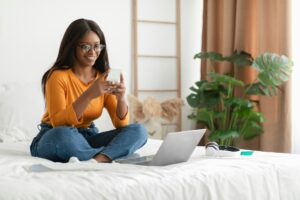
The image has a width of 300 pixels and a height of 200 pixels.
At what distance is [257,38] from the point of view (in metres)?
4.16

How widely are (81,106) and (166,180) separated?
0.64 m

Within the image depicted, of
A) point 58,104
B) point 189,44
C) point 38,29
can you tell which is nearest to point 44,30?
point 38,29

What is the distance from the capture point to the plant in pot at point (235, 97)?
373 centimetres

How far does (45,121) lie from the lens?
236 centimetres

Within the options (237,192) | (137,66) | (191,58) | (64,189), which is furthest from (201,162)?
(191,58)

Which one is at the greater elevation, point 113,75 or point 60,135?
point 113,75

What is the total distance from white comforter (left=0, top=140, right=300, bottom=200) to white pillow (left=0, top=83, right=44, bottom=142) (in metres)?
0.90

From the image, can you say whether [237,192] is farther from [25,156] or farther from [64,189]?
[25,156]

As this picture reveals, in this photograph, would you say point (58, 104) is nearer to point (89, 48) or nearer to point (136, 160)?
point (89, 48)

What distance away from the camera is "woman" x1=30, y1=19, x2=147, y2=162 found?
2098mm

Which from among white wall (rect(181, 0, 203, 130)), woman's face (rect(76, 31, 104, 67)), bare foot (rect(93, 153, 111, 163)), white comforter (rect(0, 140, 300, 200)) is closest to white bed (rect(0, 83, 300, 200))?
A: white comforter (rect(0, 140, 300, 200))

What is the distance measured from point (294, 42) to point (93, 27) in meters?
2.09

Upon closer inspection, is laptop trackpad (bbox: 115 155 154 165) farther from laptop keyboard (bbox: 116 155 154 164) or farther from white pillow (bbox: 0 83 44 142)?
white pillow (bbox: 0 83 44 142)

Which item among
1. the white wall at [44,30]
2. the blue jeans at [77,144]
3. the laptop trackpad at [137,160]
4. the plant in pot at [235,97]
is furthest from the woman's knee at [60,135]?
the plant in pot at [235,97]
